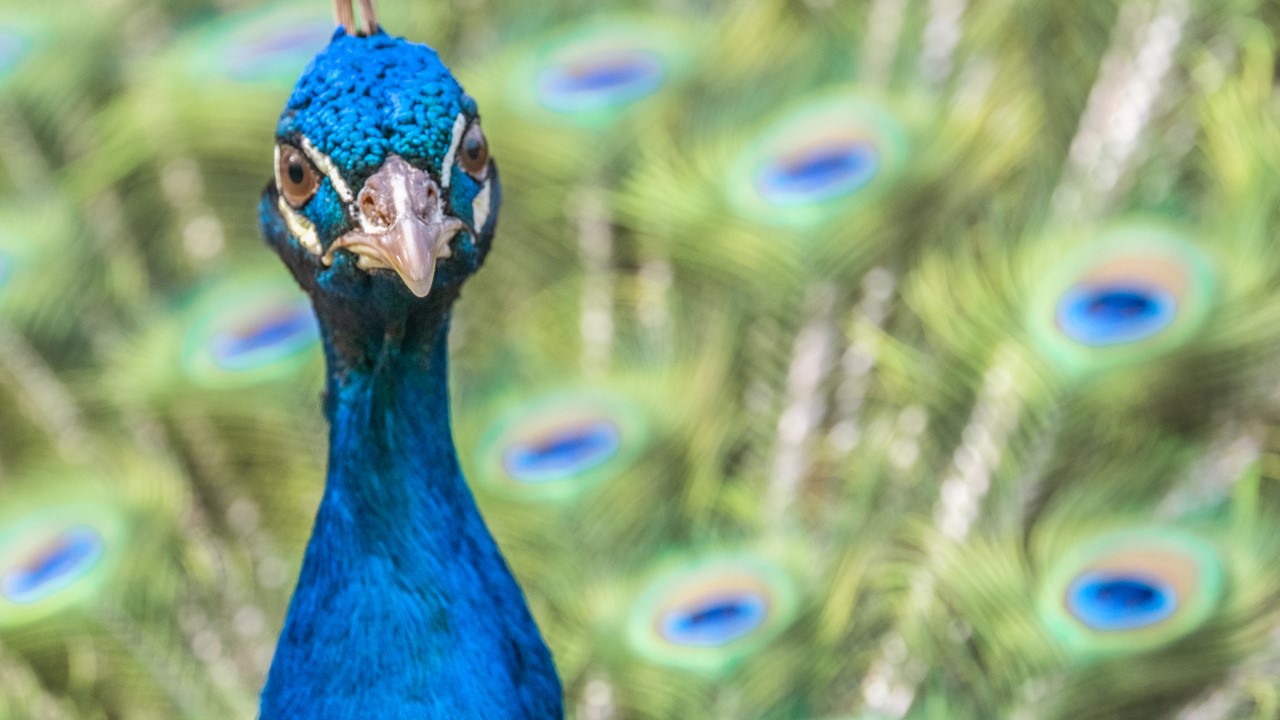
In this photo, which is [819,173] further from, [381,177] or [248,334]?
[381,177]

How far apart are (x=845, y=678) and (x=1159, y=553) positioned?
279 mm

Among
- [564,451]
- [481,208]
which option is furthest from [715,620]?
[481,208]

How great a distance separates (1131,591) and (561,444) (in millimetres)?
504

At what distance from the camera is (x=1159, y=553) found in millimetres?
1370

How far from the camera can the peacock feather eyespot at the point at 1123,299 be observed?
1.41 meters

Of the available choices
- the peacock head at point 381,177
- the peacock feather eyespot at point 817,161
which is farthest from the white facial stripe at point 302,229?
the peacock feather eyespot at point 817,161

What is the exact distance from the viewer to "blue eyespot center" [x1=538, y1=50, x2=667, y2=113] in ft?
5.30

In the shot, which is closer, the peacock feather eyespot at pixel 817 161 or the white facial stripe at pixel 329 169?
the white facial stripe at pixel 329 169

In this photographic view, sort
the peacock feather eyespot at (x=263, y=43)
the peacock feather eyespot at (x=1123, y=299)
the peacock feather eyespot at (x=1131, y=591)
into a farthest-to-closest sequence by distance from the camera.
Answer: the peacock feather eyespot at (x=263, y=43) → the peacock feather eyespot at (x=1123, y=299) → the peacock feather eyespot at (x=1131, y=591)

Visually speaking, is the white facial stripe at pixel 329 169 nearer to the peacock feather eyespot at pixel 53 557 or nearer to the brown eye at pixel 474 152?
the brown eye at pixel 474 152

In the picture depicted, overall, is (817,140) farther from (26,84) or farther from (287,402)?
(26,84)

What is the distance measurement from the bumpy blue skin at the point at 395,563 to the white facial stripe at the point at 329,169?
0.07m

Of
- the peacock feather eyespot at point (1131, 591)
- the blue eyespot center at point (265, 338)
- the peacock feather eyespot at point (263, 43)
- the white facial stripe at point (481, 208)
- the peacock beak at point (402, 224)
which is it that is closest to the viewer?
the peacock beak at point (402, 224)

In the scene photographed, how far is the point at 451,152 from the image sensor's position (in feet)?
2.86
